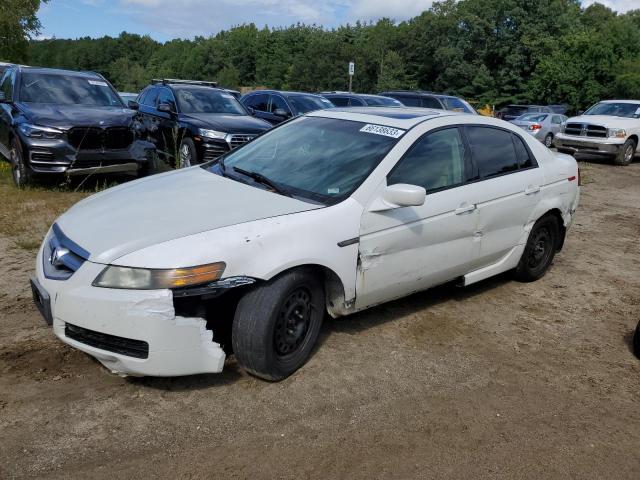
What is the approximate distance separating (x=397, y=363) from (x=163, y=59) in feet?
420

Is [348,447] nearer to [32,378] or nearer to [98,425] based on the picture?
[98,425]

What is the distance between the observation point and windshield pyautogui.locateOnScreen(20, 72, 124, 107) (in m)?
8.42

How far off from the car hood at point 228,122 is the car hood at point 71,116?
4.23ft

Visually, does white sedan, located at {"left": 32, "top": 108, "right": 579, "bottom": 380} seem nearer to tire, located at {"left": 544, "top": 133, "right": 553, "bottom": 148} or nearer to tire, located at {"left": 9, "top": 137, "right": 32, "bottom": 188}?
tire, located at {"left": 9, "top": 137, "right": 32, "bottom": 188}

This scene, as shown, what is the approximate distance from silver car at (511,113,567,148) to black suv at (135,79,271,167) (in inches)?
497

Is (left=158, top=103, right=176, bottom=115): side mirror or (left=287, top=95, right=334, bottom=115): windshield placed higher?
(left=287, top=95, right=334, bottom=115): windshield

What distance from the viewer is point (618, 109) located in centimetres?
1698

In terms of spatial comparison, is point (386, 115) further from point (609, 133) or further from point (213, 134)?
point (609, 133)

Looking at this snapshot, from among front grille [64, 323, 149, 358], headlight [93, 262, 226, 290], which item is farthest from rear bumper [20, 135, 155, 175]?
headlight [93, 262, 226, 290]

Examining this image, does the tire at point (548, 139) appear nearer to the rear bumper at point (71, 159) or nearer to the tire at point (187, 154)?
the tire at point (187, 154)

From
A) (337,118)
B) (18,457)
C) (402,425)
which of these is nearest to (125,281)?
(18,457)

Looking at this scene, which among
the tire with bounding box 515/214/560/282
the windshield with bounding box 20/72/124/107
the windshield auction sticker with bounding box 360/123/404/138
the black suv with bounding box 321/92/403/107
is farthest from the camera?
the black suv with bounding box 321/92/403/107

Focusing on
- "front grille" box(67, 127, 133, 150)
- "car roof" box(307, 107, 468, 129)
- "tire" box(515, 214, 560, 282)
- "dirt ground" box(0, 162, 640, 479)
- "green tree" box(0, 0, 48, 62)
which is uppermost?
"green tree" box(0, 0, 48, 62)

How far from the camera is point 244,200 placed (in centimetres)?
369
